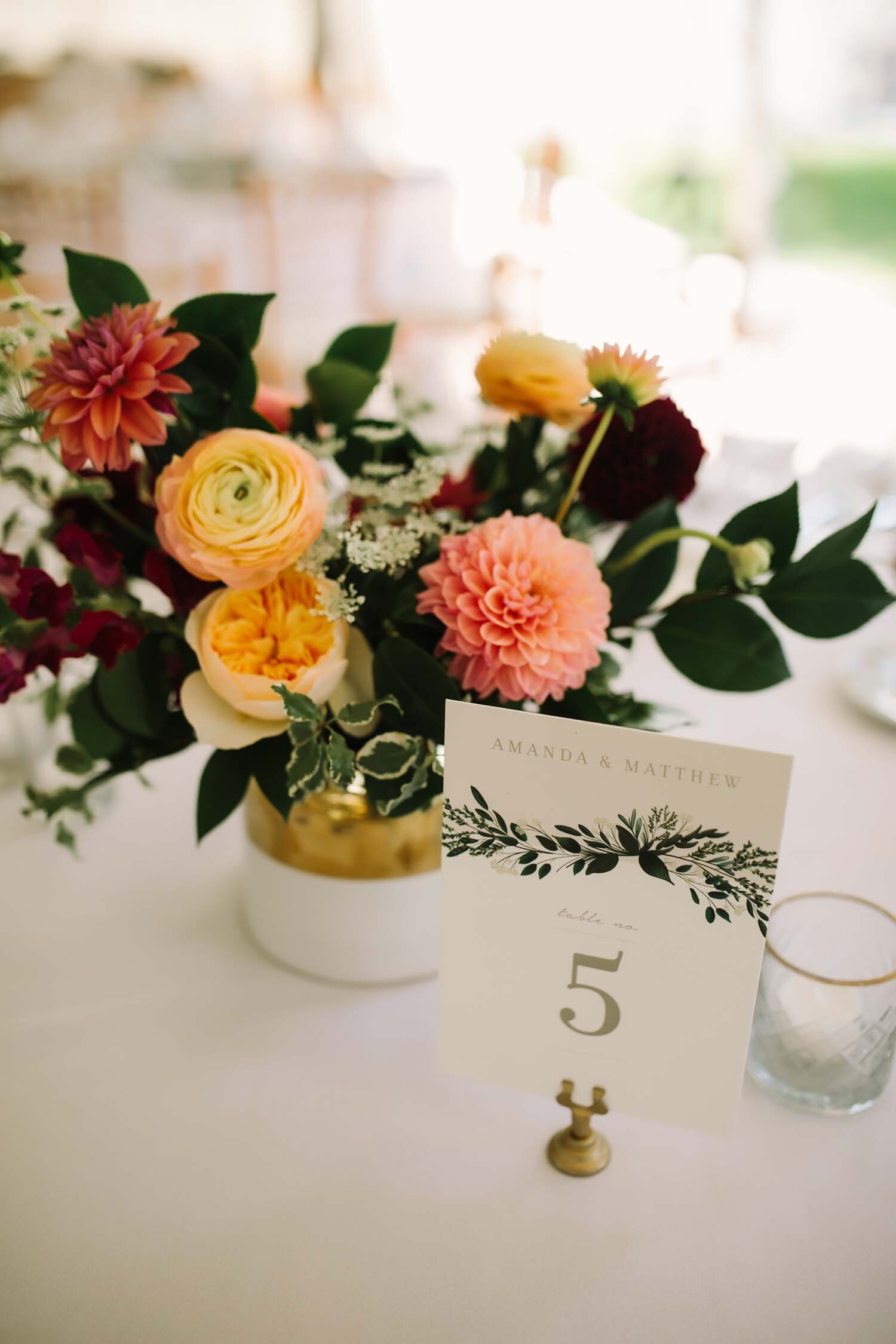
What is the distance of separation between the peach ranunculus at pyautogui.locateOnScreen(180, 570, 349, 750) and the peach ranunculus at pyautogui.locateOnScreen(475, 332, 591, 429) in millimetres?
163

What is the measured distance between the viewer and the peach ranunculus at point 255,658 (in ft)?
1.64

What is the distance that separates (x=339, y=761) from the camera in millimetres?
466

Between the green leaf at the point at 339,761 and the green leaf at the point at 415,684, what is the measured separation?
0.06 metres

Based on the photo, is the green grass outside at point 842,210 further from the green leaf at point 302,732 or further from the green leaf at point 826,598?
the green leaf at point 302,732

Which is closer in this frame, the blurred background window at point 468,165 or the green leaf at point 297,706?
the green leaf at point 297,706

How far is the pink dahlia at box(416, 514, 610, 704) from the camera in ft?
1.54

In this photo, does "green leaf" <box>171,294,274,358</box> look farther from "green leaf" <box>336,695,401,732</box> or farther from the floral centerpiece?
"green leaf" <box>336,695,401,732</box>

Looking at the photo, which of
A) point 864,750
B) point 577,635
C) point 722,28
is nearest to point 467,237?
point 722,28

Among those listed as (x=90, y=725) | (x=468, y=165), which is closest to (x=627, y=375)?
(x=90, y=725)

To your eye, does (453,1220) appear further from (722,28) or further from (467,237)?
(722,28)

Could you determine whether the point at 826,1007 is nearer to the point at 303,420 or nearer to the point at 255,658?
the point at 255,658

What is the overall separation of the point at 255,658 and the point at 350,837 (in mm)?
140

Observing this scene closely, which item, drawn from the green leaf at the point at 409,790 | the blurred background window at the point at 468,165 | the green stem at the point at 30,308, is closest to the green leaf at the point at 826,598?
the green leaf at the point at 409,790

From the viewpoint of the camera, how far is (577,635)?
1.57 feet
